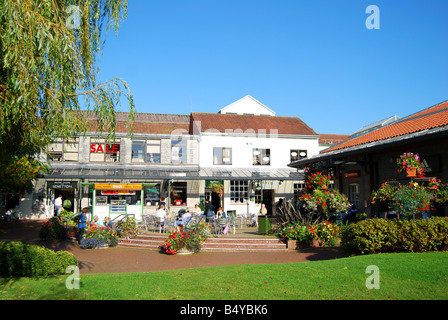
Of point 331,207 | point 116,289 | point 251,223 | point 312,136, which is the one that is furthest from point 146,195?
point 116,289

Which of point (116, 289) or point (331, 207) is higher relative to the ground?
point (331, 207)

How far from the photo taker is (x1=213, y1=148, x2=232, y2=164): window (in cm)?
2773

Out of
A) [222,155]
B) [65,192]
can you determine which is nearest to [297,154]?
[222,155]

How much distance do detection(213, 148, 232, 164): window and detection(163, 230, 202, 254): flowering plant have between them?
1486 centimetres

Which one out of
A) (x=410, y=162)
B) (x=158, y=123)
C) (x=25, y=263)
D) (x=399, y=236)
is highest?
(x=158, y=123)

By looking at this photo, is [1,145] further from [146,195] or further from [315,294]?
[146,195]

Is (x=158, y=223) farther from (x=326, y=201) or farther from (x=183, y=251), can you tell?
(x=326, y=201)

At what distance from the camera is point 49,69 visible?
268 inches

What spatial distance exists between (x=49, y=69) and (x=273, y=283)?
5.80 metres

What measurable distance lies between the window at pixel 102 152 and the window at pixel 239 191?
8.56 m

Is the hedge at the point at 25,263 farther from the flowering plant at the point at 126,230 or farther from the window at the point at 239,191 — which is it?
the window at the point at 239,191

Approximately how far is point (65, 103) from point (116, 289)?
3.84 metres

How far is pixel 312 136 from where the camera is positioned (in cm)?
2945
